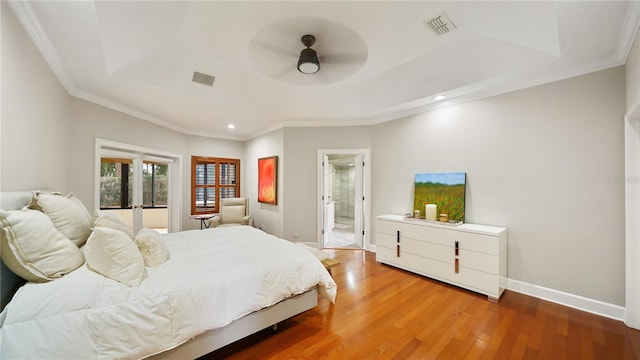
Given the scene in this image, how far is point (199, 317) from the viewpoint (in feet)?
4.95

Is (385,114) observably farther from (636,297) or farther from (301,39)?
(636,297)

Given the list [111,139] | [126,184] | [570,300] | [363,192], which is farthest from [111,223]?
[570,300]

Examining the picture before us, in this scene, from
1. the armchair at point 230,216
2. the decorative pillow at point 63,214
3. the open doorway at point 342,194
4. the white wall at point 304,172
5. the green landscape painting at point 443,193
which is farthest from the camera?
the open doorway at point 342,194

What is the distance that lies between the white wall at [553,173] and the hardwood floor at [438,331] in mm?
477

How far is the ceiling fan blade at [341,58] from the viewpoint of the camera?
2615 millimetres

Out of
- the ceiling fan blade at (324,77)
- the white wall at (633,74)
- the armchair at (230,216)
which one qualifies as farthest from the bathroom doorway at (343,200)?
the white wall at (633,74)

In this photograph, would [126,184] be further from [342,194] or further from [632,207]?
[632,207]

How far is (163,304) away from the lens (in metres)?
1.41

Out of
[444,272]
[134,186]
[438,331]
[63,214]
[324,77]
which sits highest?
[324,77]

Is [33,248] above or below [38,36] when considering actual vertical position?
below

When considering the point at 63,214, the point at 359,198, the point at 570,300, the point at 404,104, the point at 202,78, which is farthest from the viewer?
the point at 359,198

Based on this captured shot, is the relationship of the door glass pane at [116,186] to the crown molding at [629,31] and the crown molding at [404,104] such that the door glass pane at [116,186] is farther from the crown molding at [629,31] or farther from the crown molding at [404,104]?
the crown molding at [629,31]

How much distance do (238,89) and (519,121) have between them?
3.72 m

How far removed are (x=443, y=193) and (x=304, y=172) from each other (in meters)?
2.50
